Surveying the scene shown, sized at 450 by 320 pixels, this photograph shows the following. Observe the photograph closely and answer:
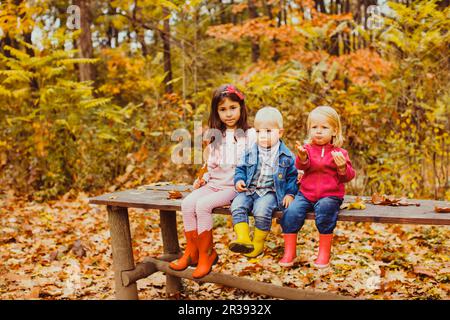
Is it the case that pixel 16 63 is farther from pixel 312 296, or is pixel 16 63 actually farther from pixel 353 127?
pixel 312 296

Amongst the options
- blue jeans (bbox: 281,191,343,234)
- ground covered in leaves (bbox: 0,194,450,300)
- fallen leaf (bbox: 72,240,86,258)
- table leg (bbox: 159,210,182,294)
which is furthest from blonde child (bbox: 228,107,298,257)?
fallen leaf (bbox: 72,240,86,258)

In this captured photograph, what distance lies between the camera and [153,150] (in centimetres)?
748

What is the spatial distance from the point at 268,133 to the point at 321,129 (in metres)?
0.36

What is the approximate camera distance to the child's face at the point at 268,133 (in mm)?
Result: 2979

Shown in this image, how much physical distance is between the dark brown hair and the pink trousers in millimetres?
446

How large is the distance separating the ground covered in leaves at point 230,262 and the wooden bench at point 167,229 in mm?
463

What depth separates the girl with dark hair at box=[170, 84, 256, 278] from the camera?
119 inches

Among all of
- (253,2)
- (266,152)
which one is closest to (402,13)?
(266,152)

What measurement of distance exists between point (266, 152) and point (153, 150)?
4.68 meters

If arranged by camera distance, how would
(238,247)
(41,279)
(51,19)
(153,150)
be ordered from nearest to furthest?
1. (238,247)
2. (41,279)
3. (153,150)
4. (51,19)

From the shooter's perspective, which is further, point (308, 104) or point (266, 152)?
point (308, 104)

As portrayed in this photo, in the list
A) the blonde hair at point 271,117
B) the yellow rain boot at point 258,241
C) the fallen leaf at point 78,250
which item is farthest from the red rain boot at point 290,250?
the fallen leaf at point 78,250

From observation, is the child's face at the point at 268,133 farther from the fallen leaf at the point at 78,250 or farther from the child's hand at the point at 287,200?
the fallen leaf at the point at 78,250

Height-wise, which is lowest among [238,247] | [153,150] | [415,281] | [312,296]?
[415,281]
